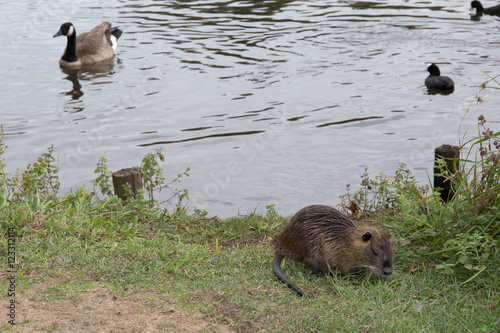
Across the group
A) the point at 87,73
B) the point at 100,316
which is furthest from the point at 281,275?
the point at 87,73

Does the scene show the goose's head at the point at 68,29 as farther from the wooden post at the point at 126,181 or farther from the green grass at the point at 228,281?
the green grass at the point at 228,281

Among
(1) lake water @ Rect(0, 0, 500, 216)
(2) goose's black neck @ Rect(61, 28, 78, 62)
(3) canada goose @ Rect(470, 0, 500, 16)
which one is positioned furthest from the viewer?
(3) canada goose @ Rect(470, 0, 500, 16)

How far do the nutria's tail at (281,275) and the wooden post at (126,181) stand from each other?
224 centimetres

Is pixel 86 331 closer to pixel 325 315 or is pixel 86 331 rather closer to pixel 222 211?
pixel 325 315

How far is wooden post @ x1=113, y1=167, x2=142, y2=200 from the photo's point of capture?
6.94m

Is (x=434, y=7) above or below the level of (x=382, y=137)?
above

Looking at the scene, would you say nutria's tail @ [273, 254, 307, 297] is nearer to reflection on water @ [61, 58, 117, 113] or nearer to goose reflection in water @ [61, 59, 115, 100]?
reflection on water @ [61, 58, 117, 113]

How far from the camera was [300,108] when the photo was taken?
12.3m

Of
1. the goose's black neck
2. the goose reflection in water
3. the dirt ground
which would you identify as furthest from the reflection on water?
the dirt ground

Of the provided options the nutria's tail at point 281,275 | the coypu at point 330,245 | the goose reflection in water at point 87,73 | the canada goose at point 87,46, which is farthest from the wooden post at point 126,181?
the canada goose at point 87,46

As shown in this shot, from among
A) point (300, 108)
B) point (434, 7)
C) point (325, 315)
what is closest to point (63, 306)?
point (325, 315)

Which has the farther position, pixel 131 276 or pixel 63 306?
pixel 131 276

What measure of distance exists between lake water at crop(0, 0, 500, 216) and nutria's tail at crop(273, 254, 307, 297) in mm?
2874

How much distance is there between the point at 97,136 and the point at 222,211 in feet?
12.2
